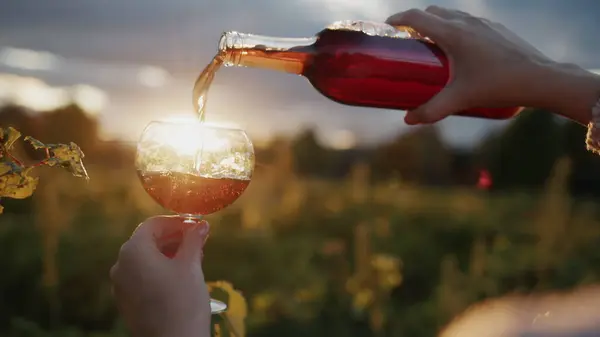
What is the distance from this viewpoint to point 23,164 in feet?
4.46

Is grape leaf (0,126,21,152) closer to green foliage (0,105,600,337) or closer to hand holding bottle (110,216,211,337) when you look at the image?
hand holding bottle (110,216,211,337)

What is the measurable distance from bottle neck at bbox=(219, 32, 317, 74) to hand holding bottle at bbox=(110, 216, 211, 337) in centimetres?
71

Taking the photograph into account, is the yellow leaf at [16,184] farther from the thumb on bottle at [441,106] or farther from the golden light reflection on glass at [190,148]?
the thumb on bottle at [441,106]

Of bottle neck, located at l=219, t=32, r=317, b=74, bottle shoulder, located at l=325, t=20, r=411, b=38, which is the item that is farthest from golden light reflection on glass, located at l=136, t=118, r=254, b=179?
bottle shoulder, located at l=325, t=20, r=411, b=38

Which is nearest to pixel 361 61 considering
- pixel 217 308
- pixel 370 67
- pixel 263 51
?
pixel 370 67

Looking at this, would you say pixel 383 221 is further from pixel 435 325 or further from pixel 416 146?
pixel 416 146

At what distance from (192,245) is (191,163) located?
512 mm

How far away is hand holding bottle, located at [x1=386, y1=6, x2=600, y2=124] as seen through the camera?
5.12ft

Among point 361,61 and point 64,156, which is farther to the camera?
point 361,61

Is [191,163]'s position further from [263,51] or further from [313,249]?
[313,249]

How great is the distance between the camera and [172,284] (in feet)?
4.16

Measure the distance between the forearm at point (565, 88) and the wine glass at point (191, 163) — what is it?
0.73m

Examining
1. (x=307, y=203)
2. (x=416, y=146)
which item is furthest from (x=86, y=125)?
(x=416, y=146)

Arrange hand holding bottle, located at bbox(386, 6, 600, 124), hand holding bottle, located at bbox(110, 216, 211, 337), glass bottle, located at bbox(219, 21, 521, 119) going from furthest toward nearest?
1. glass bottle, located at bbox(219, 21, 521, 119)
2. hand holding bottle, located at bbox(386, 6, 600, 124)
3. hand holding bottle, located at bbox(110, 216, 211, 337)
